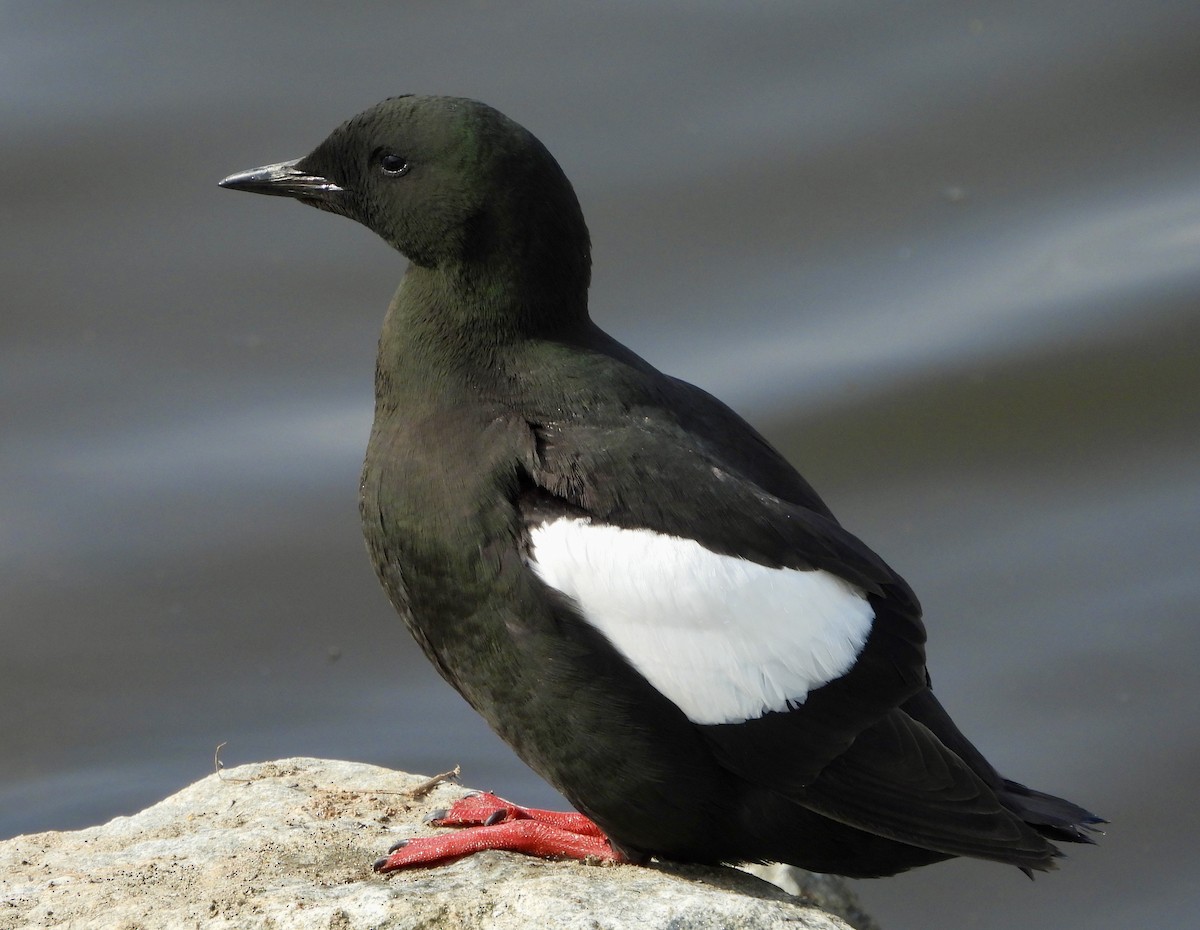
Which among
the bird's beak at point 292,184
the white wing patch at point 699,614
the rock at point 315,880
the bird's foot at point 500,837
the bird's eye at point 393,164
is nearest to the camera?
the rock at point 315,880

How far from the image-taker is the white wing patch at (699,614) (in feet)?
13.6

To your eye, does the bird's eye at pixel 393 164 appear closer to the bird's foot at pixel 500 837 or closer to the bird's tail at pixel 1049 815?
the bird's foot at pixel 500 837

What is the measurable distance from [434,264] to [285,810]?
1.65 meters

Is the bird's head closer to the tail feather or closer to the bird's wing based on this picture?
the bird's wing

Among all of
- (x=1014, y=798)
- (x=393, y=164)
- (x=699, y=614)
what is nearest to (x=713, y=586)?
(x=699, y=614)

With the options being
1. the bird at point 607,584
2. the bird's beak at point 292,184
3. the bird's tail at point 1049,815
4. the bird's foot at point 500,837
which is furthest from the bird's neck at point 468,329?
the bird's tail at point 1049,815

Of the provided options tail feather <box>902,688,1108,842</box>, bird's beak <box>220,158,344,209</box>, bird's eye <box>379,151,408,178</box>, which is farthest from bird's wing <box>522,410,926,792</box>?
bird's beak <box>220,158,344,209</box>

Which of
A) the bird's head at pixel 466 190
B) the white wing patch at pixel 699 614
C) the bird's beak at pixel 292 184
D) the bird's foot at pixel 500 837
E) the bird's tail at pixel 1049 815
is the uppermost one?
the bird's beak at pixel 292 184

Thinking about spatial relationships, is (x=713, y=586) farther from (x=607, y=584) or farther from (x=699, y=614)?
(x=607, y=584)

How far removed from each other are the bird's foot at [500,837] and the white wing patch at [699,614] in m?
0.57

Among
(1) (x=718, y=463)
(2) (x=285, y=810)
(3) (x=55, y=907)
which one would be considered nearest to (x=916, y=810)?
(1) (x=718, y=463)

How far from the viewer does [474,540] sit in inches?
166

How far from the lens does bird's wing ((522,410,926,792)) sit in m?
4.16

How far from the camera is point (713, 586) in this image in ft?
13.8
